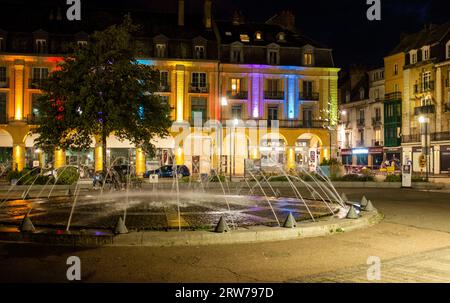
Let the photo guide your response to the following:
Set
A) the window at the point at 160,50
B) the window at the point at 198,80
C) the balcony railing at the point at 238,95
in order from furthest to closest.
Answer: the balcony railing at the point at 238,95 < the window at the point at 198,80 < the window at the point at 160,50

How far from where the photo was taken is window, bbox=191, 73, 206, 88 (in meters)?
51.7

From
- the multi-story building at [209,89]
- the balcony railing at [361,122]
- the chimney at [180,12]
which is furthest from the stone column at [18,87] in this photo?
the balcony railing at [361,122]

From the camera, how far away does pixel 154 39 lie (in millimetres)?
50500

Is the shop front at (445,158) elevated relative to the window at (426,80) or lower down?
lower down

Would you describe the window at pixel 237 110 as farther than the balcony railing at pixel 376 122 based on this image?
No

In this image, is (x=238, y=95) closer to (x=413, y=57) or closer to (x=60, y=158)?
(x=60, y=158)

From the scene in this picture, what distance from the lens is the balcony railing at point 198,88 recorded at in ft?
169

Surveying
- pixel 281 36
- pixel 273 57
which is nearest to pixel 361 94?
pixel 281 36

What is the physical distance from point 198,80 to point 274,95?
8.74 m

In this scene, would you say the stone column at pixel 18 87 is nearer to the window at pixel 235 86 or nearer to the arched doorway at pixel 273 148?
the window at pixel 235 86

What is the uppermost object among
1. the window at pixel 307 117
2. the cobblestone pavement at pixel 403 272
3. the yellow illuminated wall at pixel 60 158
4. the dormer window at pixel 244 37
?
the dormer window at pixel 244 37

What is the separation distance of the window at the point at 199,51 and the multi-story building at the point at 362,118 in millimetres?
26553

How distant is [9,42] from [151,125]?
26555 mm
